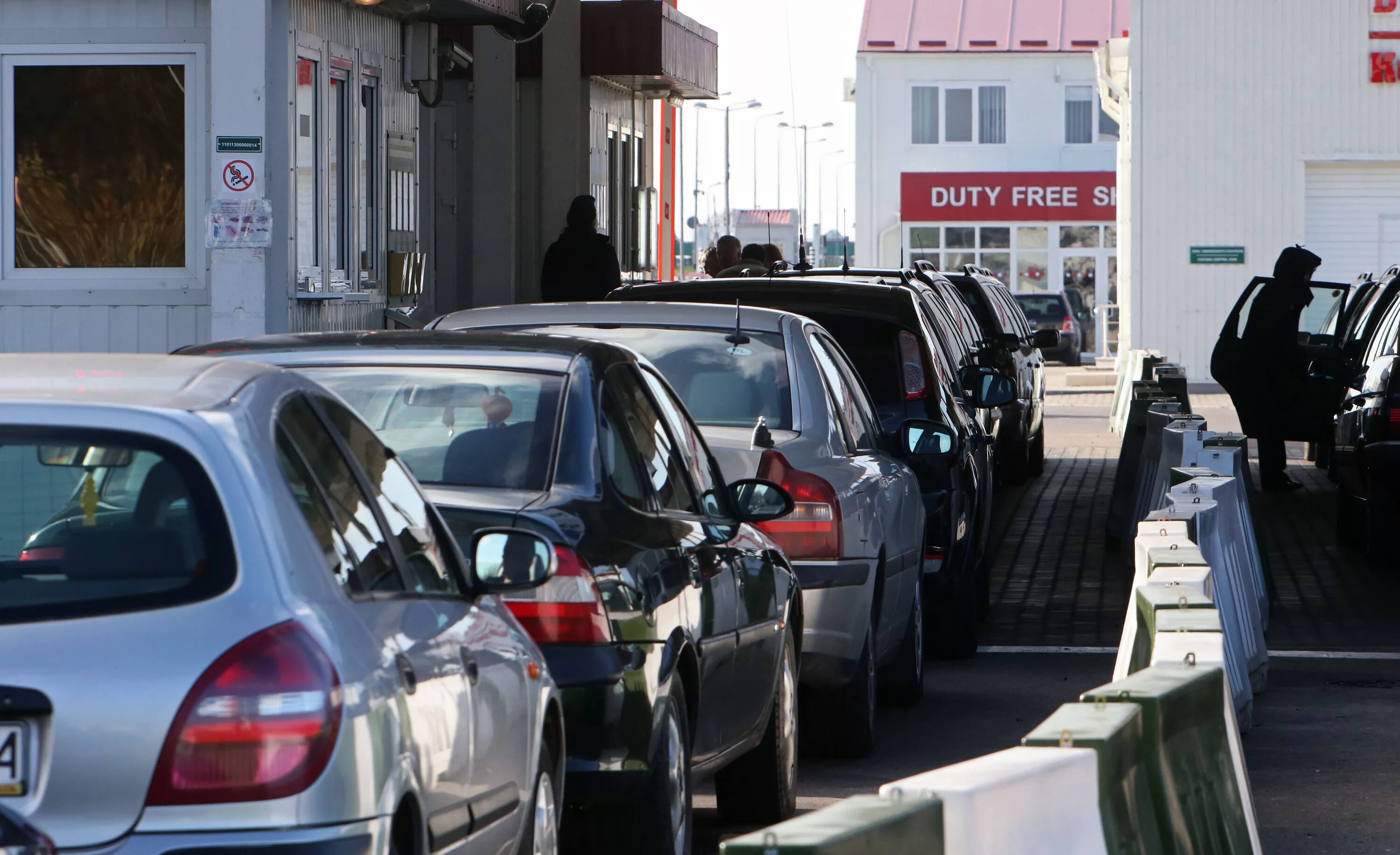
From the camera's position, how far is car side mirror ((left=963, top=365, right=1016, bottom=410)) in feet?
41.8

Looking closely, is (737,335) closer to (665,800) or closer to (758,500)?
(758,500)

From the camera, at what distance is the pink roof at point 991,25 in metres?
58.8

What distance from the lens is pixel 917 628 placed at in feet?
31.5

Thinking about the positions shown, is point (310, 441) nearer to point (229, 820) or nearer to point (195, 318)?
point (229, 820)

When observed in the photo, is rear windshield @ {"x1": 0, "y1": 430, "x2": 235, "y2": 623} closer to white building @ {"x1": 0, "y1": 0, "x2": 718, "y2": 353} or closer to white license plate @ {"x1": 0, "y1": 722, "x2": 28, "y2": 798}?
white license plate @ {"x1": 0, "y1": 722, "x2": 28, "y2": 798}

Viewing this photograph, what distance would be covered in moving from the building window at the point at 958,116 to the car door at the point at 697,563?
2122 inches

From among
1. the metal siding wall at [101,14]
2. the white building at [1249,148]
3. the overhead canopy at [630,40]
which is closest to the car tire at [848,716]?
the metal siding wall at [101,14]

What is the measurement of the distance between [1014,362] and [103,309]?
8113mm

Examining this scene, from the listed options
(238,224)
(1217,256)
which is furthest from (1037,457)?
(1217,256)

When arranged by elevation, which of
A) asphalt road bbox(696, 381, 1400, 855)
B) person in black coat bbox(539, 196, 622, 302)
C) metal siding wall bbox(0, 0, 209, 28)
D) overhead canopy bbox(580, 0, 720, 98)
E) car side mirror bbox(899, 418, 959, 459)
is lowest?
asphalt road bbox(696, 381, 1400, 855)

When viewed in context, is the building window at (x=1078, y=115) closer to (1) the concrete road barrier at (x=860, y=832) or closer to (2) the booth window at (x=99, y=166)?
(2) the booth window at (x=99, y=166)

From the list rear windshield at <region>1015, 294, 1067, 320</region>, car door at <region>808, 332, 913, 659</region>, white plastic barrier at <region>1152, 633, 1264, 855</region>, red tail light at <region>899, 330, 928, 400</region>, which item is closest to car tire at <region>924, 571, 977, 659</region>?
red tail light at <region>899, 330, 928, 400</region>

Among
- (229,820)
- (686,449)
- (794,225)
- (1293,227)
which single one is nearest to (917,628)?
(686,449)

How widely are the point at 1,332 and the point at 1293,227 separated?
25199mm
